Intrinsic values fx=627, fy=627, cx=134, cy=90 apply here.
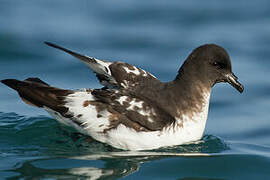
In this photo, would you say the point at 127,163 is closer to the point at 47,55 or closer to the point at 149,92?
the point at 149,92

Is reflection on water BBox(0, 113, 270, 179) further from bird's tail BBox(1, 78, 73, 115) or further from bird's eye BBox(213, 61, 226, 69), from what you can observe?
bird's eye BBox(213, 61, 226, 69)

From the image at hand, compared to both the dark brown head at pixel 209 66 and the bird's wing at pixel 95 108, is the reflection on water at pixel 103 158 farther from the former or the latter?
the dark brown head at pixel 209 66

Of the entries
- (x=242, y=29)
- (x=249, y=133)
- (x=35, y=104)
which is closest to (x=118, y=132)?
(x=35, y=104)

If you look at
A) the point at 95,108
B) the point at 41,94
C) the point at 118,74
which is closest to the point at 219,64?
the point at 118,74

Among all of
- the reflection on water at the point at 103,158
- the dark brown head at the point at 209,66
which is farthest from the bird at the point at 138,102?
the reflection on water at the point at 103,158

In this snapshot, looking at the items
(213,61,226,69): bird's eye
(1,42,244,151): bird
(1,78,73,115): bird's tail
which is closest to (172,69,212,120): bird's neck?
(1,42,244,151): bird
